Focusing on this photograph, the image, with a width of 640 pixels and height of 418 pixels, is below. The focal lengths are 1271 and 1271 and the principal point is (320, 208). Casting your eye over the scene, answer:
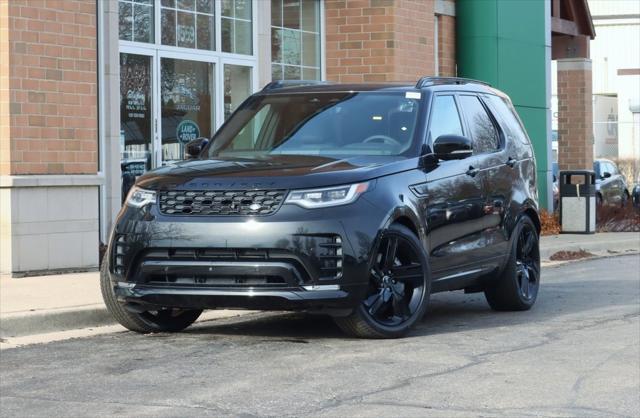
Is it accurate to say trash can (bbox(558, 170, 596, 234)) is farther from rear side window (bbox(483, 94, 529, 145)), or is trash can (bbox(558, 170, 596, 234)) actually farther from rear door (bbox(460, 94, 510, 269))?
rear door (bbox(460, 94, 510, 269))

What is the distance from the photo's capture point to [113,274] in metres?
8.74

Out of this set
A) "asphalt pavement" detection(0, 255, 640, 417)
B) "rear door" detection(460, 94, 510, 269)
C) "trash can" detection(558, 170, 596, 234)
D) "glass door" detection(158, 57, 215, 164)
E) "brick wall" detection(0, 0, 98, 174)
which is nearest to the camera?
"asphalt pavement" detection(0, 255, 640, 417)

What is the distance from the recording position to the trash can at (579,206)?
21328mm

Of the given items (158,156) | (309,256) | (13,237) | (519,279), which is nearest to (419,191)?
(309,256)

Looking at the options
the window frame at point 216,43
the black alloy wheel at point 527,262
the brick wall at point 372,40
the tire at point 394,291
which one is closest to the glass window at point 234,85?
the window frame at point 216,43

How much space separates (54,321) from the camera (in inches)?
375

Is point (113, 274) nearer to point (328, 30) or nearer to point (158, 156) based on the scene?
point (158, 156)

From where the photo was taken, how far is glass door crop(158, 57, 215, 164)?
15969 millimetres

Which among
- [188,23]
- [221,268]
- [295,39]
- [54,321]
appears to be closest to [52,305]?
[54,321]

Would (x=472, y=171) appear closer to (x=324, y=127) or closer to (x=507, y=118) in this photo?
(x=324, y=127)

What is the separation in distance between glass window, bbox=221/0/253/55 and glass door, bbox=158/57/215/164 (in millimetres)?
531

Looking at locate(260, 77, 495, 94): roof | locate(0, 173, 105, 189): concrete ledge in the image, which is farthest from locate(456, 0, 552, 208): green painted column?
locate(260, 77, 495, 94): roof

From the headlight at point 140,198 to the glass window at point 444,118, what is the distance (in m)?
2.22

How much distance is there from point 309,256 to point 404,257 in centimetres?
95
